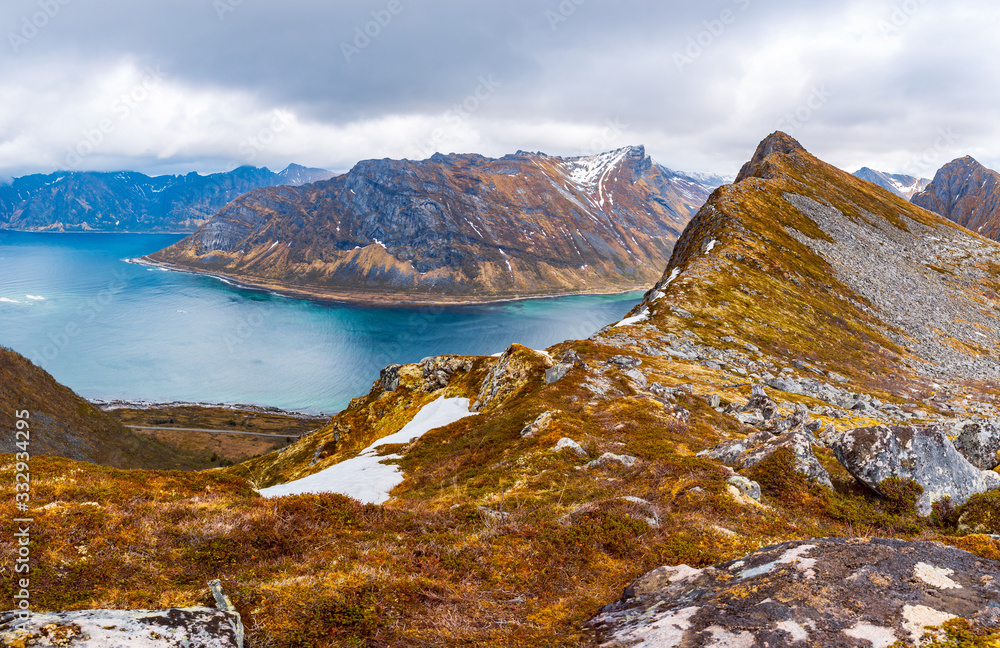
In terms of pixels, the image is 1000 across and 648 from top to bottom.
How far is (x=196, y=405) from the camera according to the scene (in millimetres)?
156625

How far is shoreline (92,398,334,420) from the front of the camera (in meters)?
151

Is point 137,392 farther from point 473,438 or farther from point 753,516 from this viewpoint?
point 753,516

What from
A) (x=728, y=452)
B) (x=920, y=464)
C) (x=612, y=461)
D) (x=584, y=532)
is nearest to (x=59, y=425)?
(x=612, y=461)

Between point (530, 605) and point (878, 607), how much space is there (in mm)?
6278

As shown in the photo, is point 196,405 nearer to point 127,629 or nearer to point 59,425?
point 59,425

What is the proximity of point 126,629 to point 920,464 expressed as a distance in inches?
839

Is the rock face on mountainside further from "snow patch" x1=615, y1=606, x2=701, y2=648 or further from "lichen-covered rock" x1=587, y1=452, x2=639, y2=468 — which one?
"snow patch" x1=615, y1=606, x2=701, y2=648

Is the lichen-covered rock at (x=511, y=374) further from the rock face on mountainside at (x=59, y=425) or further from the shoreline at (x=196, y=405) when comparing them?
the shoreline at (x=196, y=405)

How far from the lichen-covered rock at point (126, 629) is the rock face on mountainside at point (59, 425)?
91.3m

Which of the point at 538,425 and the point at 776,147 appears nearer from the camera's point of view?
the point at 538,425

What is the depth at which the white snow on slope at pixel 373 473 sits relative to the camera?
960 inches

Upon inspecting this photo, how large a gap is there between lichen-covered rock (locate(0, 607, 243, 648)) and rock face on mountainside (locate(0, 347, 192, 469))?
300 feet

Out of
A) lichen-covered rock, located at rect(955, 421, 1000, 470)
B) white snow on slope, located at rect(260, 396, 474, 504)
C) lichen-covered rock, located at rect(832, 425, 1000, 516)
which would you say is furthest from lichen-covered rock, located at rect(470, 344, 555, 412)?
lichen-covered rock, located at rect(955, 421, 1000, 470)

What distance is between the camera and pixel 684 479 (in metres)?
15.6
